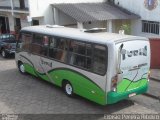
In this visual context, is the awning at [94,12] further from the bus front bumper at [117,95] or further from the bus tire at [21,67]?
the bus front bumper at [117,95]

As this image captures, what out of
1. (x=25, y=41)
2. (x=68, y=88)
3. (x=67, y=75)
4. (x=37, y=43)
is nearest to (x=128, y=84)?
(x=67, y=75)

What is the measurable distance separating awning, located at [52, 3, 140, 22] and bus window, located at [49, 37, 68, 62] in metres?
9.00

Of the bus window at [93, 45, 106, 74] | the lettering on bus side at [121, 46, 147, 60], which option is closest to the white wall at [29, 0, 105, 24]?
the bus window at [93, 45, 106, 74]

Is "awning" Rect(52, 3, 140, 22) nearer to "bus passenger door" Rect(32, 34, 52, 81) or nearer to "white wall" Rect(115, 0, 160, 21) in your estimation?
"white wall" Rect(115, 0, 160, 21)

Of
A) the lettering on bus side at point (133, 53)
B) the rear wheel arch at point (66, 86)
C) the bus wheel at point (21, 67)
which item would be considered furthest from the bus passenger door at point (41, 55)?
the lettering on bus side at point (133, 53)

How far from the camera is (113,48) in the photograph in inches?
357

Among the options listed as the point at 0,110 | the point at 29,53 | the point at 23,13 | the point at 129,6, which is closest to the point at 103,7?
the point at 129,6

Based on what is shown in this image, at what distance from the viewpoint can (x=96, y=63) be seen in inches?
383

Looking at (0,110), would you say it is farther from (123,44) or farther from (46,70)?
(123,44)

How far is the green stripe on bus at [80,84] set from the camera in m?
9.75

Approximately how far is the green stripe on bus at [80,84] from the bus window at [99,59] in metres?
0.56

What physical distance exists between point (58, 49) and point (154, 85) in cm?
438

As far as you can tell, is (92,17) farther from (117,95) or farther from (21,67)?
(117,95)

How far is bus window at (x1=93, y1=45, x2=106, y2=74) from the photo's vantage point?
9.40 meters
